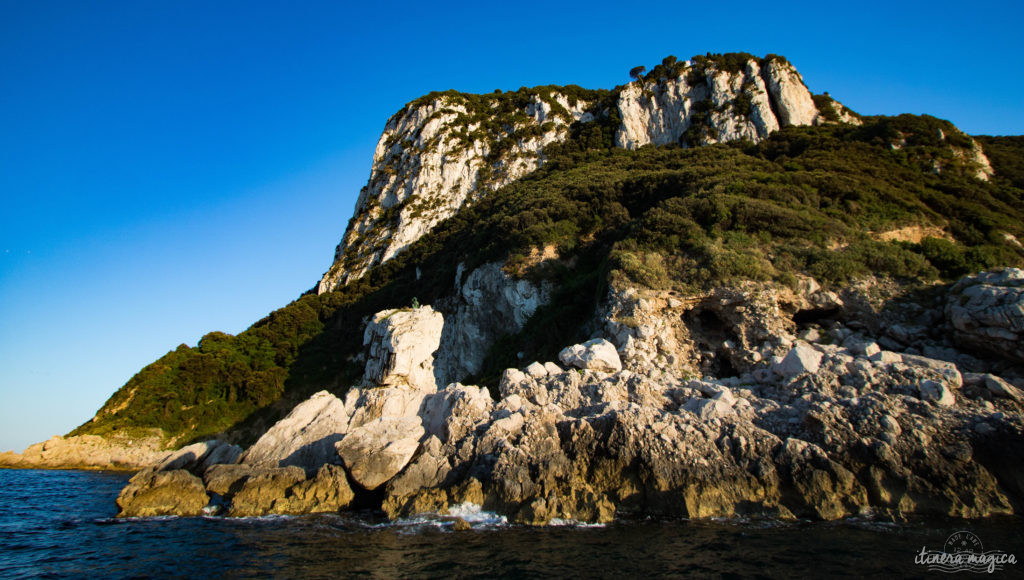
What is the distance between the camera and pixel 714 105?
48.4m

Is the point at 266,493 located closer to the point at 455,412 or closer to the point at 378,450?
the point at 378,450

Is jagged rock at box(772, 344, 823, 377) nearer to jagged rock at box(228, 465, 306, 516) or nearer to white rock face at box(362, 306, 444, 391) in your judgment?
jagged rock at box(228, 465, 306, 516)

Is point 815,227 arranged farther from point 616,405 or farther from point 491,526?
point 491,526

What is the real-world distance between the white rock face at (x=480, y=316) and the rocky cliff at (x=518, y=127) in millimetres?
20200

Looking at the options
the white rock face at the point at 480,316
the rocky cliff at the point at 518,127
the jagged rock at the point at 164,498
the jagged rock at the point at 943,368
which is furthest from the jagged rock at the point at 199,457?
the rocky cliff at the point at 518,127

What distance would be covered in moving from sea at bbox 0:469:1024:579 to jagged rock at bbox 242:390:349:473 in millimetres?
4063

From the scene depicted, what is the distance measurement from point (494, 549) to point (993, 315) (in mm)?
16708

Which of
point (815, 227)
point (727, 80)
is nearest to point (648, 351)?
point (815, 227)

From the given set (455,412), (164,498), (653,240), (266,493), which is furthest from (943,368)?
(164,498)

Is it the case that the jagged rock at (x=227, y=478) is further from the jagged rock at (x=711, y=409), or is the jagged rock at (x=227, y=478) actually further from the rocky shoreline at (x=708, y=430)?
the jagged rock at (x=711, y=409)

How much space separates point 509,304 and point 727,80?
39.2 metres

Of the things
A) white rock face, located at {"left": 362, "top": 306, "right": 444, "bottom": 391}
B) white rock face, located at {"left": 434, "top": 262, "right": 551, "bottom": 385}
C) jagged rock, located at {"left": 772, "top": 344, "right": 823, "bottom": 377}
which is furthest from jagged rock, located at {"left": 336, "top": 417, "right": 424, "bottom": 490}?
white rock face, located at {"left": 434, "top": 262, "right": 551, "bottom": 385}

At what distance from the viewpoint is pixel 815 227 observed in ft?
73.3

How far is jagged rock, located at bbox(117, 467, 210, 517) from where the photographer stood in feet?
45.7
